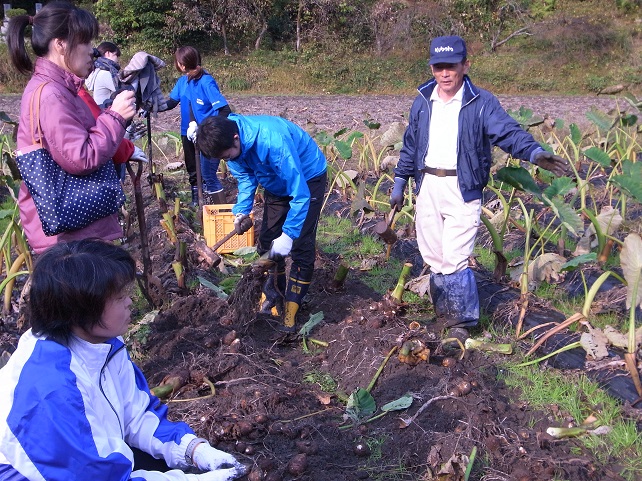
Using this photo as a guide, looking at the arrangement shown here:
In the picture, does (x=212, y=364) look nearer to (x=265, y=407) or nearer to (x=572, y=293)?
(x=265, y=407)

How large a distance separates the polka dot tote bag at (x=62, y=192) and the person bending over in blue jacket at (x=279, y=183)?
0.64 metres

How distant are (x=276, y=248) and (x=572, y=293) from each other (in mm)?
2045

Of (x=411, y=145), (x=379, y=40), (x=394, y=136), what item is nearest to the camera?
(x=411, y=145)

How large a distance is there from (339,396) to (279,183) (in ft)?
3.87

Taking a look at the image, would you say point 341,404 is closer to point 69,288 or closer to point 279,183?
point 279,183

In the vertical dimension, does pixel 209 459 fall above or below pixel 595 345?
above

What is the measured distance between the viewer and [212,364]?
3.08m

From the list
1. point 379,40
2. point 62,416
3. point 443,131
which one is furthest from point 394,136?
point 379,40

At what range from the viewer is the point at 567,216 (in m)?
3.50

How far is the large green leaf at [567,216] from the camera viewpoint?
3471 mm

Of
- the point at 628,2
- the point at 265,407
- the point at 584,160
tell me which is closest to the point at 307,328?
the point at 265,407

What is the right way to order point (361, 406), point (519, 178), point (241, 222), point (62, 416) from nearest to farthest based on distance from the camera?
point (62, 416), point (361, 406), point (519, 178), point (241, 222)

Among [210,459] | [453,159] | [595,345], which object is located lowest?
[595,345]

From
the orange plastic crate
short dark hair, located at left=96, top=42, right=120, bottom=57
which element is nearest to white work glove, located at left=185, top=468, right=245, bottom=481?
the orange plastic crate
